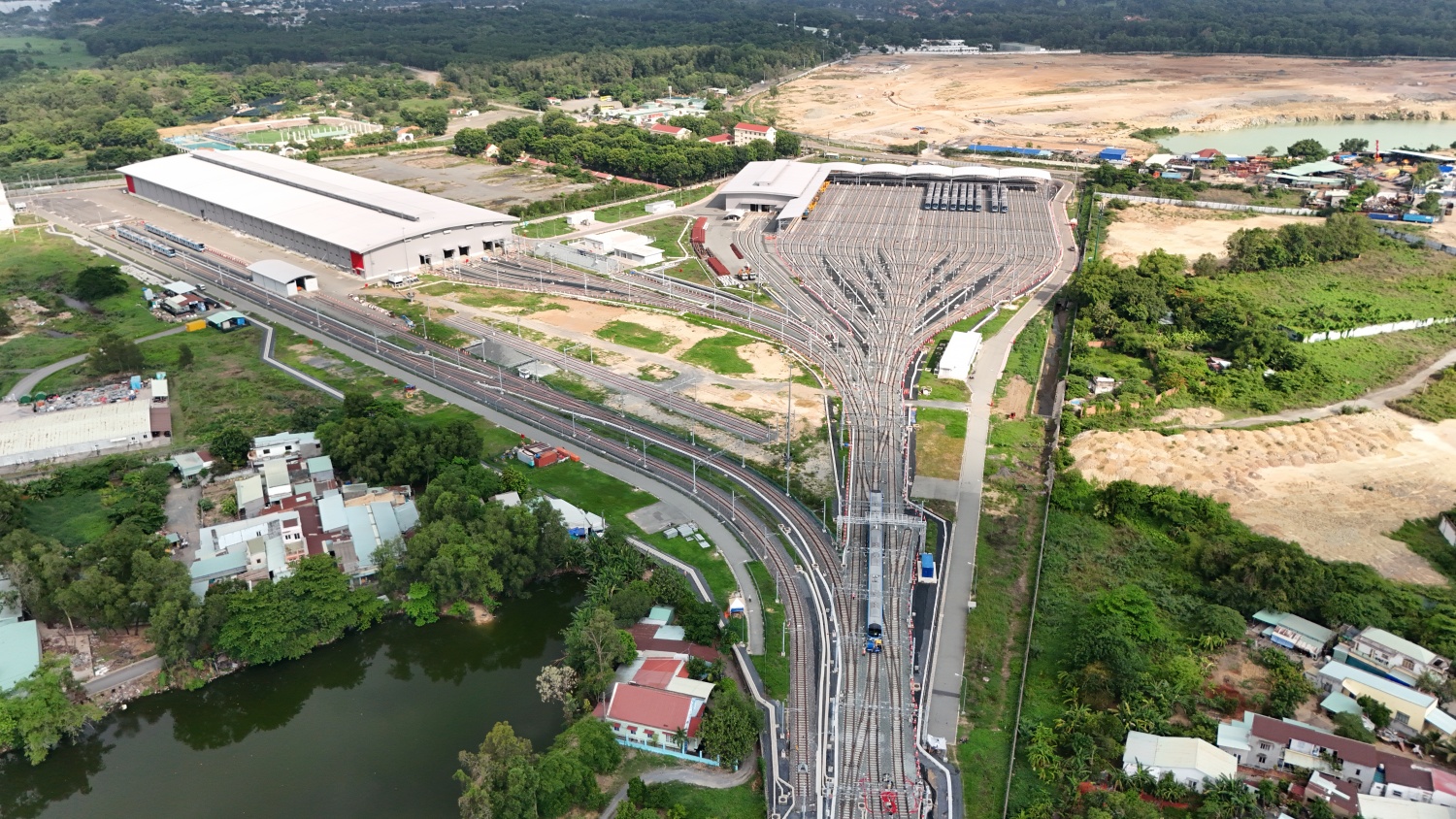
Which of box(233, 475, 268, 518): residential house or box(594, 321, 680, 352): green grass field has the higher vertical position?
box(594, 321, 680, 352): green grass field

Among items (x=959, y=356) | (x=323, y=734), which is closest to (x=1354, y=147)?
(x=959, y=356)

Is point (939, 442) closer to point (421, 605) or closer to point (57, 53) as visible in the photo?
point (421, 605)

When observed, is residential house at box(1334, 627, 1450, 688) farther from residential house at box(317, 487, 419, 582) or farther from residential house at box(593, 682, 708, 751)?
residential house at box(317, 487, 419, 582)

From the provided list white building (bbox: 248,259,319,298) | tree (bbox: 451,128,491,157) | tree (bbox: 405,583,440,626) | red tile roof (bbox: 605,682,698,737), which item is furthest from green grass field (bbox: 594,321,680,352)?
tree (bbox: 451,128,491,157)

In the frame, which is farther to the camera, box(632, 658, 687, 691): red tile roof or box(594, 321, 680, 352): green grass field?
box(594, 321, 680, 352): green grass field

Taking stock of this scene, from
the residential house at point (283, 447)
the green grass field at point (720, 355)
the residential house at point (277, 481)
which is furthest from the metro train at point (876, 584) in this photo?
the residential house at point (283, 447)

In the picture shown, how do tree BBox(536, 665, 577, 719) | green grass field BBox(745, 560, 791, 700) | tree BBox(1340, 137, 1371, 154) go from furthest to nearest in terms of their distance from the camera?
tree BBox(1340, 137, 1371, 154) < green grass field BBox(745, 560, 791, 700) < tree BBox(536, 665, 577, 719)
